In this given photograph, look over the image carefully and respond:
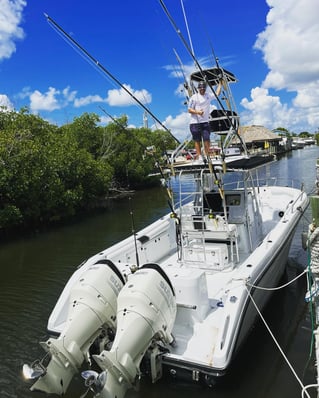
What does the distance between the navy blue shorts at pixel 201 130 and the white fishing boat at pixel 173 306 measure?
560mm

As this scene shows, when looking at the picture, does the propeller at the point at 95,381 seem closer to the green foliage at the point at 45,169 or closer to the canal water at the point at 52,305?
the canal water at the point at 52,305

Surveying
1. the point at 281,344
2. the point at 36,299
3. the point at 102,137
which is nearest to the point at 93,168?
the point at 102,137

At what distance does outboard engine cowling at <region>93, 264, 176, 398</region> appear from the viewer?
12.2 feet

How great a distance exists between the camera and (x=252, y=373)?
527 cm

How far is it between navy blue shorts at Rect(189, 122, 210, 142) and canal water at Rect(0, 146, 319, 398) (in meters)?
1.98

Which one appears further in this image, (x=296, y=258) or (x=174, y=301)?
(x=296, y=258)

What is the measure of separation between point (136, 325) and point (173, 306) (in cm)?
73

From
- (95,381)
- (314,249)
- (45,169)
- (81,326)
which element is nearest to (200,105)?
(314,249)

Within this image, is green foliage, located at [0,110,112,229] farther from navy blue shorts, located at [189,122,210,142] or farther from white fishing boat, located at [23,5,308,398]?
navy blue shorts, located at [189,122,210,142]

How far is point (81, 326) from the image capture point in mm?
4348

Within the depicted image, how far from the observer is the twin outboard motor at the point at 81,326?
3967 millimetres

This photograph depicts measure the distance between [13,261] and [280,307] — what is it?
9.06 meters

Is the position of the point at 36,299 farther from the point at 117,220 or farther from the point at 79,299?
the point at 117,220

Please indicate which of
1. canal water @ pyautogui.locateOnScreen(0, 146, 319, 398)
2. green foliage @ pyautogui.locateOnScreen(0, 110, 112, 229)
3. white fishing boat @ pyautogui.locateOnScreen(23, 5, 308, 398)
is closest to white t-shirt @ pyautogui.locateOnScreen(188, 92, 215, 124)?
white fishing boat @ pyautogui.locateOnScreen(23, 5, 308, 398)
